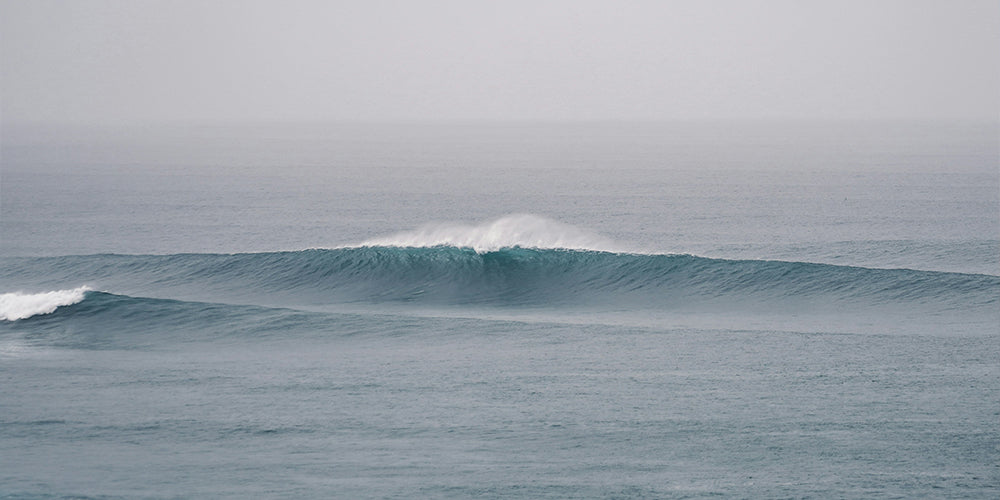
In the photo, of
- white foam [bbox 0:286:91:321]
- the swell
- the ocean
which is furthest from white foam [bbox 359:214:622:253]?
white foam [bbox 0:286:91:321]

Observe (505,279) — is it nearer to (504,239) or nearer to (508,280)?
(508,280)

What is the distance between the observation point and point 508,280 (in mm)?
30750

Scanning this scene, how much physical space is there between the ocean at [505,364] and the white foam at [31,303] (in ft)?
0.18

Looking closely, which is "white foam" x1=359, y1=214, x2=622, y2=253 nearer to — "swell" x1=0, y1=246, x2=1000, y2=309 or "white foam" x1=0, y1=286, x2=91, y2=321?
"swell" x1=0, y1=246, x2=1000, y2=309

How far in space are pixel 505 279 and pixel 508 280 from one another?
117mm

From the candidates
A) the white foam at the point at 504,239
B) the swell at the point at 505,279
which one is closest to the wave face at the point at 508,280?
the swell at the point at 505,279

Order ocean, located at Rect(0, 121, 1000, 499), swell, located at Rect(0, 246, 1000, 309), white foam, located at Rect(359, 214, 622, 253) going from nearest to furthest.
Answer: ocean, located at Rect(0, 121, 1000, 499) < swell, located at Rect(0, 246, 1000, 309) < white foam, located at Rect(359, 214, 622, 253)

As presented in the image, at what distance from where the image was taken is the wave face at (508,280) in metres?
27.5

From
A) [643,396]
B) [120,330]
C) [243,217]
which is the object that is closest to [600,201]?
[243,217]

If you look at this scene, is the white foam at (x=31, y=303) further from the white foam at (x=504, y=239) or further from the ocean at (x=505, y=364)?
the white foam at (x=504, y=239)

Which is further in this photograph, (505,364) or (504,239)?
(504,239)

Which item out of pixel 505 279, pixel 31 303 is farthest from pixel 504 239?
pixel 31 303

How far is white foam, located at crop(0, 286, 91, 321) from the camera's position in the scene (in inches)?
1017

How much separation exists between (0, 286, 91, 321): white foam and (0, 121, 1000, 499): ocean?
0.18ft
